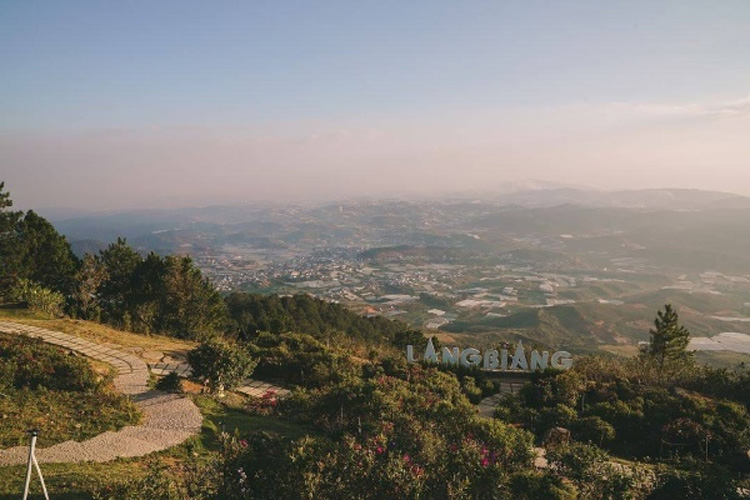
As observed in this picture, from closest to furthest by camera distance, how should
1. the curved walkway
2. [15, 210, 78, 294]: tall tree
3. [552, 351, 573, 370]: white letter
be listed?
1. the curved walkway
2. [552, 351, 573, 370]: white letter
3. [15, 210, 78, 294]: tall tree

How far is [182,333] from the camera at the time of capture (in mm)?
18875

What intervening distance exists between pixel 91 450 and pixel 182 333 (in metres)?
13.4

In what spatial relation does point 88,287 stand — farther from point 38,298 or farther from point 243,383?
point 243,383

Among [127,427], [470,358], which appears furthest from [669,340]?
[127,427]

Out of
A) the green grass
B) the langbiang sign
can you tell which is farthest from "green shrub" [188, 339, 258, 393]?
the langbiang sign

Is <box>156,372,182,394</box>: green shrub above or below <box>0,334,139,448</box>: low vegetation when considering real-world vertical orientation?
below

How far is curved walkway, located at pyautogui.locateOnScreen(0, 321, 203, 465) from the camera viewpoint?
6.00 meters

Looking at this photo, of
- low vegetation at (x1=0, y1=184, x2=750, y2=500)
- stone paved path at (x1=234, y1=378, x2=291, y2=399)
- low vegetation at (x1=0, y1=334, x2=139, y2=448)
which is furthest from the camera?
stone paved path at (x1=234, y1=378, x2=291, y2=399)

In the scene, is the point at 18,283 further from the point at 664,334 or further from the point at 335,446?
the point at 664,334

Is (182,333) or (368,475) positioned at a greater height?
(368,475)

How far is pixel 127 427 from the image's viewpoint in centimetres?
714

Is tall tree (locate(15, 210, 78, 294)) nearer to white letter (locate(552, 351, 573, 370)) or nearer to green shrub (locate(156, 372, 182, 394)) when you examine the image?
green shrub (locate(156, 372, 182, 394))

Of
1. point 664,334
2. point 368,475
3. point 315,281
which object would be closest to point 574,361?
point 664,334

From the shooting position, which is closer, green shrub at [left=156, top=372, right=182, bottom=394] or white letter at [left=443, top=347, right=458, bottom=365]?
green shrub at [left=156, top=372, right=182, bottom=394]
